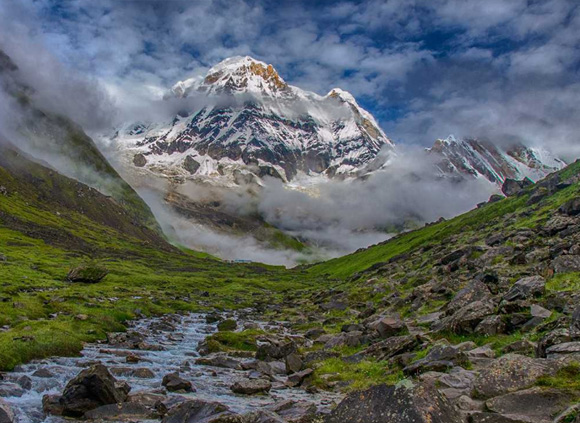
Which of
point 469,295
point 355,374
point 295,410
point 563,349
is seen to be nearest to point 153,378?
point 295,410

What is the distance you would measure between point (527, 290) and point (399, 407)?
73.4 feet

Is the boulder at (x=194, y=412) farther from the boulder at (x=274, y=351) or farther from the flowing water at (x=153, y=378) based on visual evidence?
the boulder at (x=274, y=351)

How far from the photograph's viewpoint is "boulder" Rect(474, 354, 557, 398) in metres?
16.1

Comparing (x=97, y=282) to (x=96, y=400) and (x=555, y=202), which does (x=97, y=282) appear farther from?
(x=555, y=202)

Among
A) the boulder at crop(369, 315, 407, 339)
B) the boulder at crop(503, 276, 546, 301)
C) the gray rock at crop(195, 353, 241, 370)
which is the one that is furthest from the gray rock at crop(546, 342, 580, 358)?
the gray rock at crop(195, 353, 241, 370)

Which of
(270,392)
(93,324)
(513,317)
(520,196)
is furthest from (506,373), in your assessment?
(520,196)

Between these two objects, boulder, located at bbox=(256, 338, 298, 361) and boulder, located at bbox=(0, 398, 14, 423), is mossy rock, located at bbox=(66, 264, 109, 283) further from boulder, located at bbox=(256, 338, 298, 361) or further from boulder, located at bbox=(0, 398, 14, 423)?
boulder, located at bbox=(0, 398, 14, 423)

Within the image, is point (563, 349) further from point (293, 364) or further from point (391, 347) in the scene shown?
point (293, 364)

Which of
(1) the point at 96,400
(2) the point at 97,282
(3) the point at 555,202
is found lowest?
(1) the point at 96,400

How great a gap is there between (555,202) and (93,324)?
327 ft

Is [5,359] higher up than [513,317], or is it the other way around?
[5,359]

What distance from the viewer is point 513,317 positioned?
26312mm

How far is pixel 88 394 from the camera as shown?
20.9 meters

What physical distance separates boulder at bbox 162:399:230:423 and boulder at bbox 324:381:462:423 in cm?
608
